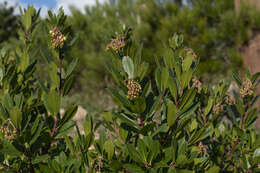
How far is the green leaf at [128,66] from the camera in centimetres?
81

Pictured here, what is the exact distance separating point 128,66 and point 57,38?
0.26 metres

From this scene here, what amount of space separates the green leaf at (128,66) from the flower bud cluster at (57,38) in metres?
0.23

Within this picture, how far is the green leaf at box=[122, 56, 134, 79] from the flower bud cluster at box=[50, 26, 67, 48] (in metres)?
0.23

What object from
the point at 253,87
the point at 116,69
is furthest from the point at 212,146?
the point at 116,69

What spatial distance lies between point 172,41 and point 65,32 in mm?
389

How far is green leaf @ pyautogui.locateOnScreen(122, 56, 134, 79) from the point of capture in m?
0.81

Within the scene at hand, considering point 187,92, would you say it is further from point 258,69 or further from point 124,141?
point 258,69

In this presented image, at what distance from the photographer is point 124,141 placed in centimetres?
94

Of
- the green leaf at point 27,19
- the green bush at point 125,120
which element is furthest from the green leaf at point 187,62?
the green leaf at point 27,19

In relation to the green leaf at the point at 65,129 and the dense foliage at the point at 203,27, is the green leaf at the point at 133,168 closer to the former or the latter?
the green leaf at the point at 65,129

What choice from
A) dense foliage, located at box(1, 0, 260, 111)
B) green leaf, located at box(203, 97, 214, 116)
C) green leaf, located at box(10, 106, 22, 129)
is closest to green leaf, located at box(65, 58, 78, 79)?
green leaf, located at box(10, 106, 22, 129)

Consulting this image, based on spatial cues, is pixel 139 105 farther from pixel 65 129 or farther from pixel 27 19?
pixel 27 19

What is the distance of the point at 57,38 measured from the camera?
2.96ft

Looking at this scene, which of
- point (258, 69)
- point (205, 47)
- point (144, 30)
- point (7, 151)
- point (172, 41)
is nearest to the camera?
point (7, 151)
